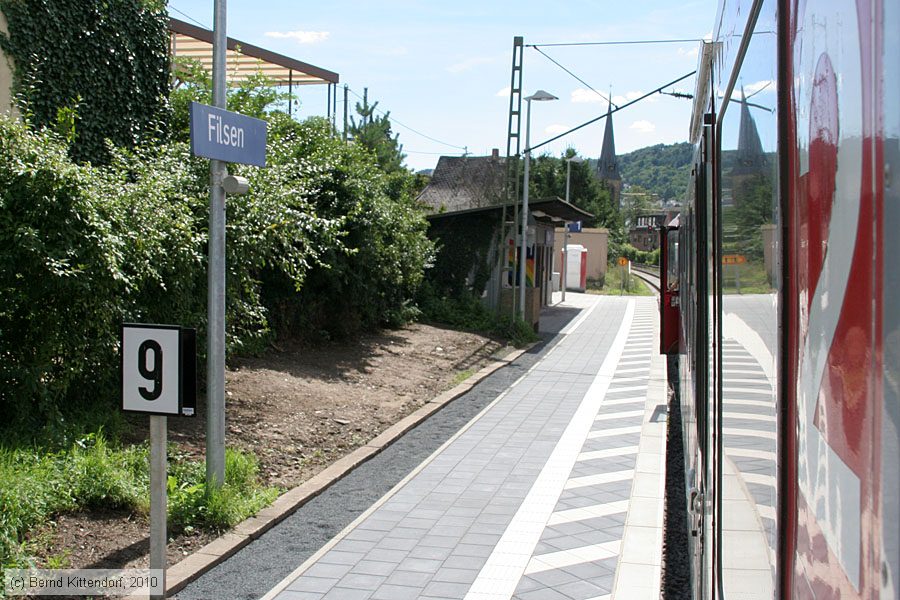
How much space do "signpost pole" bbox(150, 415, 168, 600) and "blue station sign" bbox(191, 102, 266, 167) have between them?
2332 millimetres

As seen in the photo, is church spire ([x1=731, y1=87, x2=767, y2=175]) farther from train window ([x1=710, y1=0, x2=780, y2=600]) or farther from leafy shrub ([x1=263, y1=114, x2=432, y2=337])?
leafy shrub ([x1=263, y1=114, x2=432, y2=337])

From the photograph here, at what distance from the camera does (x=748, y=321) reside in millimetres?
1750

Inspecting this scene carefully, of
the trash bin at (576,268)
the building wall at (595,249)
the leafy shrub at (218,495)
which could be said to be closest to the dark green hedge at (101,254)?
the leafy shrub at (218,495)

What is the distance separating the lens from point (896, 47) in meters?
0.77

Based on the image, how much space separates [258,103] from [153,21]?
1947mm

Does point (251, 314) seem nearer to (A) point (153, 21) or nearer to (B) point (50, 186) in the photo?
(B) point (50, 186)

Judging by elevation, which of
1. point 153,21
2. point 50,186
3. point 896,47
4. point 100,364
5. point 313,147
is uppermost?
point 153,21

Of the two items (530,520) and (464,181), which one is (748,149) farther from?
(464,181)

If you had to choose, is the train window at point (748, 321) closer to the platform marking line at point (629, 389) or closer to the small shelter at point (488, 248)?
the platform marking line at point (629, 389)

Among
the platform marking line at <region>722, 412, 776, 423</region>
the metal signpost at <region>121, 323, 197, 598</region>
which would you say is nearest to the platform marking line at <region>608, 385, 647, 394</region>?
the metal signpost at <region>121, 323, 197, 598</region>

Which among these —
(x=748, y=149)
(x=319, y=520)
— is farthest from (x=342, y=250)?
(x=748, y=149)

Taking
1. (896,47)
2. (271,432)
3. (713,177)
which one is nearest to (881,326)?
(896,47)

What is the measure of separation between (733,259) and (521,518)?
577cm

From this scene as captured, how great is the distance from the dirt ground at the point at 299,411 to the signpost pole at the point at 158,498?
927 mm
